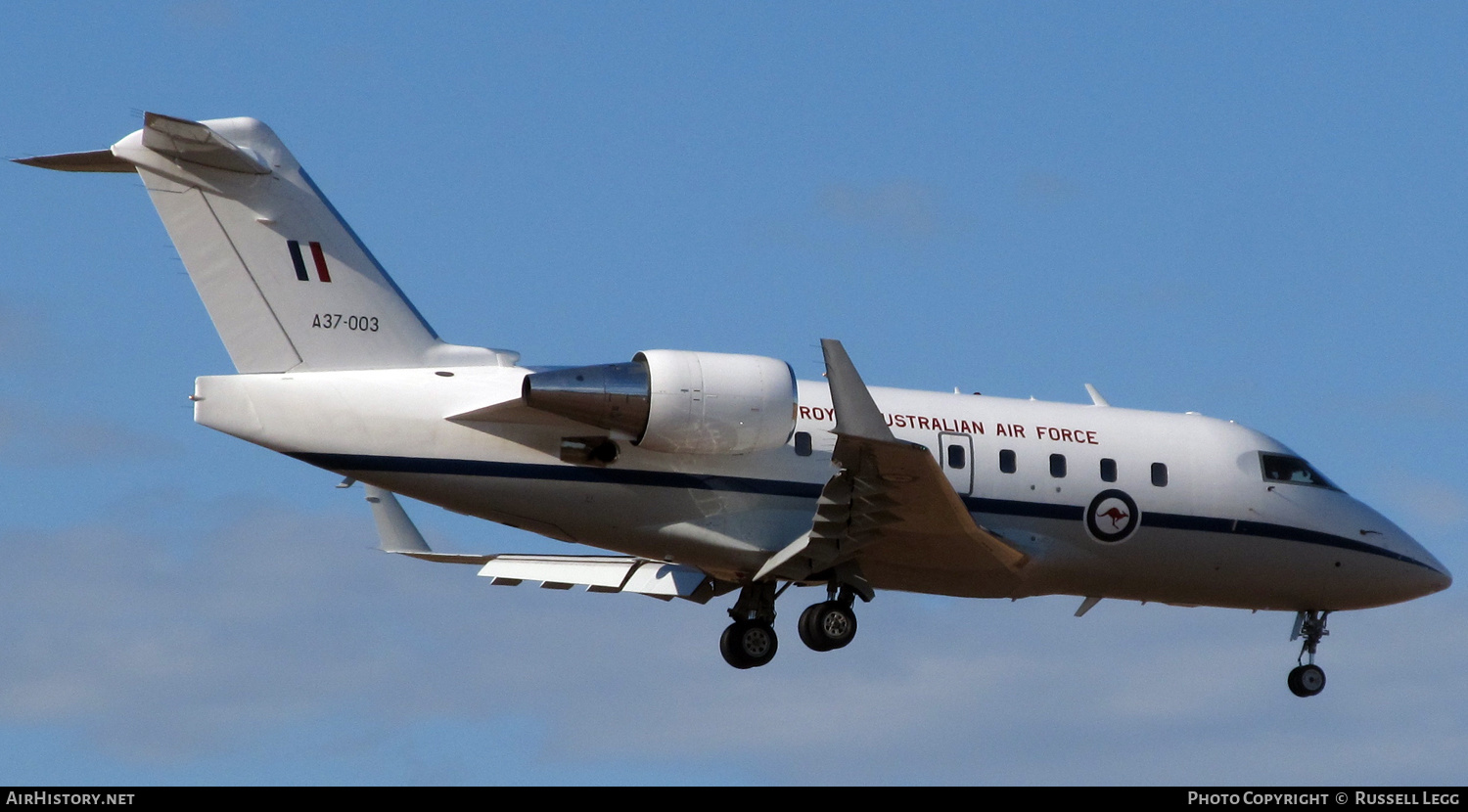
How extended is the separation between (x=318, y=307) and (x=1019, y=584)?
8405 mm

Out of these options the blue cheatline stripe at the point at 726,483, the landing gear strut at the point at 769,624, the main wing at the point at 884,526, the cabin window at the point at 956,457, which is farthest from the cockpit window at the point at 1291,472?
the landing gear strut at the point at 769,624

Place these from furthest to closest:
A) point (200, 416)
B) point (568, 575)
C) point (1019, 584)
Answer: point (568, 575), point (1019, 584), point (200, 416)

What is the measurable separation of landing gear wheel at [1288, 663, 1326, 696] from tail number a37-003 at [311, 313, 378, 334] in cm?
1196

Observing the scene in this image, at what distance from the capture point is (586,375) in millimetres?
19922

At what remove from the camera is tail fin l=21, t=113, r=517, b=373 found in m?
19.6

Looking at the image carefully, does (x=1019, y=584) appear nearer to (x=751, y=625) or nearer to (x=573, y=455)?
(x=751, y=625)

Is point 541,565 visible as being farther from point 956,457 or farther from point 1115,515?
point 1115,515

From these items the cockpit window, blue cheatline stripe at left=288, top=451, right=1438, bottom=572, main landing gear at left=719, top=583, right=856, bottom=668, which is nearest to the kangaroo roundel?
blue cheatline stripe at left=288, top=451, right=1438, bottom=572

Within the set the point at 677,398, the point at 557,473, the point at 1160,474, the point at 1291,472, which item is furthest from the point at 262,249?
the point at 1291,472

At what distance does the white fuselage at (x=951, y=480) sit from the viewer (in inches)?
779

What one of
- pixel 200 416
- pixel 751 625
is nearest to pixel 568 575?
pixel 751 625

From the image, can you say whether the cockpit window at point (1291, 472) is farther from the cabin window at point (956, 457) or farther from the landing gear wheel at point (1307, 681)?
the cabin window at point (956, 457)

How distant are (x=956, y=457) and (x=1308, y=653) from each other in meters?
A: 5.77

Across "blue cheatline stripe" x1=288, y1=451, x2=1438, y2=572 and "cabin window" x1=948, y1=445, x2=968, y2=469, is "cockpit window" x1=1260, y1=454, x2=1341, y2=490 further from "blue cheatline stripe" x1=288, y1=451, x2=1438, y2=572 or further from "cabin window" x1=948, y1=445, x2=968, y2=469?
"cabin window" x1=948, y1=445, x2=968, y2=469
